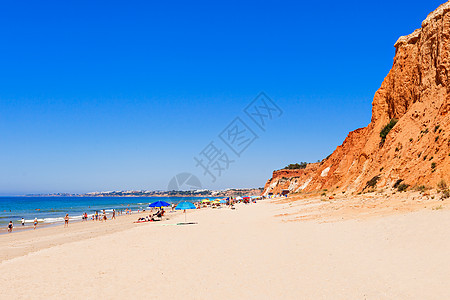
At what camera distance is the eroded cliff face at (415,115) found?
2134 cm

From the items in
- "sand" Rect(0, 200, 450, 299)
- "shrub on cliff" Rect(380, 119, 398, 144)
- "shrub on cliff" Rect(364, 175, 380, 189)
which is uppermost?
"shrub on cliff" Rect(380, 119, 398, 144)

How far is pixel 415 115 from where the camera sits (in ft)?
92.4

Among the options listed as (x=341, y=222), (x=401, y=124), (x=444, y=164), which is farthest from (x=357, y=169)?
(x=341, y=222)

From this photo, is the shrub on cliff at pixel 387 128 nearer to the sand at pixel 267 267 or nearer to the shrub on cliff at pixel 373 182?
the shrub on cliff at pixel 373 182

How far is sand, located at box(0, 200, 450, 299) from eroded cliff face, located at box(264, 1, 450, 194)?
1046cm

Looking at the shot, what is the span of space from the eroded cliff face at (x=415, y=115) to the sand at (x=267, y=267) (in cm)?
1046

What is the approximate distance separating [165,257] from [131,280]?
2.74 m

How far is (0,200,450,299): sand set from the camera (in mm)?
6582

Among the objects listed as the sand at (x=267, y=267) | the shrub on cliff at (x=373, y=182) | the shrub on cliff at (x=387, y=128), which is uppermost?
the shrub on cliff at (x=387, y=128)

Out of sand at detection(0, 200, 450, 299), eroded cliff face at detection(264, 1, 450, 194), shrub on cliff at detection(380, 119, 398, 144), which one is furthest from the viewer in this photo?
shrub on cliff at detection(380, 119, 398, 144)

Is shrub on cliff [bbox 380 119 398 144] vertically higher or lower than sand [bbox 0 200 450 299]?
higher

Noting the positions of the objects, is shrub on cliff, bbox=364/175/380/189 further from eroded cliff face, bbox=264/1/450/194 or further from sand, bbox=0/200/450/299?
sand, bbox=0/200/450/299

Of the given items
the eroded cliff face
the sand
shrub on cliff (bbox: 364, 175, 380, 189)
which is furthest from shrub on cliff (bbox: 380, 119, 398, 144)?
the sand

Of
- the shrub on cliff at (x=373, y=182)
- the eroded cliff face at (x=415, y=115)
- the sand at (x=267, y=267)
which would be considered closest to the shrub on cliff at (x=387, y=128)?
the eroded cliff face at (x=415, y=115)
